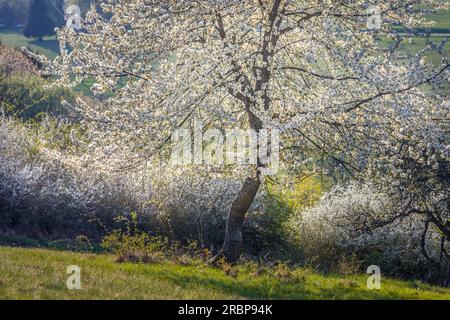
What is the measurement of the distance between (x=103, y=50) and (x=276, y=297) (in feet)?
21.3

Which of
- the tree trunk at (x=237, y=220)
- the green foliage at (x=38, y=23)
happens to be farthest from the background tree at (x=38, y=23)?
the tree trunk at (x=237, y=220)

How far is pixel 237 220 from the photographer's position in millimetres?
14094

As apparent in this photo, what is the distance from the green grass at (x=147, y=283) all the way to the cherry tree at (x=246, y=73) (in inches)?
94.2

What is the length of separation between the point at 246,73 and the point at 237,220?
3.25 metres

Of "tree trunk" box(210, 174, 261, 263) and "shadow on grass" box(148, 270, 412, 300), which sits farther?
"tree trunk" box(210, 174, 261, 263)

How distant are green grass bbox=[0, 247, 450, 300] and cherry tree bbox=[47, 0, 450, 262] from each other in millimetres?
2393

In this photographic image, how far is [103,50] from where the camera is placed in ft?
42.4

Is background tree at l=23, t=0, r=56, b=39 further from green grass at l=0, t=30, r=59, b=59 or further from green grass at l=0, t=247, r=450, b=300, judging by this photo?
green grass at l=0, t=247, r=450, b=300

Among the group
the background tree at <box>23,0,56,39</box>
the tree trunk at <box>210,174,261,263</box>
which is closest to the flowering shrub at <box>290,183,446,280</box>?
the tree trunk at <box>210,174,261,263</box>

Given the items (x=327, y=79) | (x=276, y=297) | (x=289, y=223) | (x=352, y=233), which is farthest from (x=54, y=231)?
(x=276, y=297)

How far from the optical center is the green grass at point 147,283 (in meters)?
8.29

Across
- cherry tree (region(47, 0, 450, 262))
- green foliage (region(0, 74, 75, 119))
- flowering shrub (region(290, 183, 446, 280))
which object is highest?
green foliage (region(0, 74, 75, 119))

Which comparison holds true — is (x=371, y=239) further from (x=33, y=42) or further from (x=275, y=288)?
(x=33, y=42)

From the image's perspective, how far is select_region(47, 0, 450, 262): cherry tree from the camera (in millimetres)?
11922
